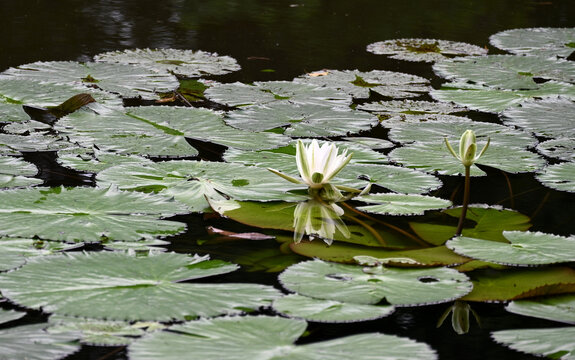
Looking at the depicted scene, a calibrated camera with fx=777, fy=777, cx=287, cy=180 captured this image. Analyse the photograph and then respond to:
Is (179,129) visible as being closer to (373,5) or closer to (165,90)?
(165,90)

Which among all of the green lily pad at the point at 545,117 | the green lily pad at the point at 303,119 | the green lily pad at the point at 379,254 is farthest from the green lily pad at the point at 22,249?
the green lily pad at the point at 545,117

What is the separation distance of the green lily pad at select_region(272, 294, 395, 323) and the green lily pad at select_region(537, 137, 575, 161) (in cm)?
112

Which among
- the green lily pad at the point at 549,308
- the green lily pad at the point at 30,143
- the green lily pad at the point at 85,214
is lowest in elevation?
the green lily pad at the point at 30,143

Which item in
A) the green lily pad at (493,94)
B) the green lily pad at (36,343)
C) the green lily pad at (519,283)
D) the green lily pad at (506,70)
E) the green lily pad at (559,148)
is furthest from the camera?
the green lily pad at (506,70)

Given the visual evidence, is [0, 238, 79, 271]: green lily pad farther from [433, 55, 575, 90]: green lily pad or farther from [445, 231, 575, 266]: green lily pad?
[433, 55, 575, 90]: green lily pad

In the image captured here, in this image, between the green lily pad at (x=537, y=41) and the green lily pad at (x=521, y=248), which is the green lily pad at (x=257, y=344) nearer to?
the green lily pad at (x=521, y=248)

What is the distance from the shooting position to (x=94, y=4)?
177 inches

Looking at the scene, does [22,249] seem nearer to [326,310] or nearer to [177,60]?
[326,310]

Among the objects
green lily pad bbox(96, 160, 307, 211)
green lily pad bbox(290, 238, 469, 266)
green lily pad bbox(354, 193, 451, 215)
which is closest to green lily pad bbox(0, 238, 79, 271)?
green lily pad bbox(96, 160, 307, 211)

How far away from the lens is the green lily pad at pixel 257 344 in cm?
106

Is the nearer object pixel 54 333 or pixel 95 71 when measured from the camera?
pixel 54 333

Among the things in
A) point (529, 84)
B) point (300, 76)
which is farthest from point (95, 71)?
point (529, 84)

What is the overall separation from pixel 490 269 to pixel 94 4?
3597 mm

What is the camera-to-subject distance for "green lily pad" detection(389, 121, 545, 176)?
2.05 m
